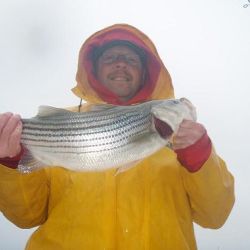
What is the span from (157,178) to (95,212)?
959mm

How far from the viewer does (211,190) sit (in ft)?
20.1

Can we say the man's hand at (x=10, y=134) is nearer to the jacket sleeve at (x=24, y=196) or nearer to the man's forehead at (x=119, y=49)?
the jacket sleeve at (x=24, y=196)

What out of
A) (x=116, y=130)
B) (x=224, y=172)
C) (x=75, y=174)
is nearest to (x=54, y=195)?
(x=75, y=174)

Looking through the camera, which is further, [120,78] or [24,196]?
[120,78]

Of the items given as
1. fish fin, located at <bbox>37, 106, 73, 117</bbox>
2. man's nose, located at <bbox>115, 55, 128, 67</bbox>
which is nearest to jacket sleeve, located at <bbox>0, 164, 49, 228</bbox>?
fish fin, located at <bbox>37, 106, 73, 117</bbox>

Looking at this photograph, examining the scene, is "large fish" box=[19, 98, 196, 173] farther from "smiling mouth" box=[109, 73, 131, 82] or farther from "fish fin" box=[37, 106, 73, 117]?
"smiling mouth" box=[109, 73, 131, 82]

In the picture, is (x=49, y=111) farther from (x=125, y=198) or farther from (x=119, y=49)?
(x=119, y=49)

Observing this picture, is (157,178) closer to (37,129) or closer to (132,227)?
(132,227)

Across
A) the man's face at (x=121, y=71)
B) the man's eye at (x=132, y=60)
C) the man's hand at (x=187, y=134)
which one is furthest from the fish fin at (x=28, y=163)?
the man's eye at (x=132, y=60)

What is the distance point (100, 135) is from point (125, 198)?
1.19 meters

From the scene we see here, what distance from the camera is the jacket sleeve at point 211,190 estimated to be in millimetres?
6032

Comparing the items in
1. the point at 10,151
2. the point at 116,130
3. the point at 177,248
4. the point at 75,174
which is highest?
the point at 116,130

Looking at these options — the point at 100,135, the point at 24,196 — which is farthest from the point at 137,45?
the point at 24,196

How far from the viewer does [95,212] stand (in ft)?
20.5
